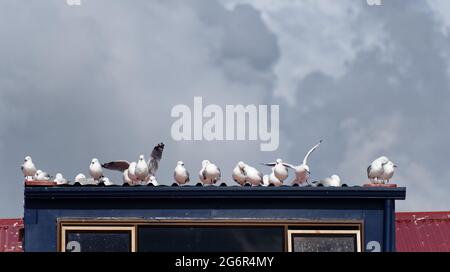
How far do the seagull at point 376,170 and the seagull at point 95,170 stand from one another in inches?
238

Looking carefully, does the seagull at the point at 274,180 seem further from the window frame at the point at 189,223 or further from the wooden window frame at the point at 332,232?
the wooden window frame at the point at 332,232

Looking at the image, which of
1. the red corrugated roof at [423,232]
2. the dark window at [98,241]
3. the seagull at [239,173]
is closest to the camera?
the dark window at [98,241]

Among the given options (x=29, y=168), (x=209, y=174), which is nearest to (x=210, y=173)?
(x=209, y=174)

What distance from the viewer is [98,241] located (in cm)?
3631

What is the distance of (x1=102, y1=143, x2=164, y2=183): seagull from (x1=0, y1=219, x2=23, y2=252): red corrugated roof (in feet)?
12.1

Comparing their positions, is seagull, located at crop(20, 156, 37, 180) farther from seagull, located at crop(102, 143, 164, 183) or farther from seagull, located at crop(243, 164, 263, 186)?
seagull, located at crop(243, 164, 263, 186)

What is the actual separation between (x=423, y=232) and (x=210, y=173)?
24.5ft

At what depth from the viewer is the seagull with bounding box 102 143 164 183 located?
38.9 meters

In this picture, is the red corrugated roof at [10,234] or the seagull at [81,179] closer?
the seagull at [81,179]

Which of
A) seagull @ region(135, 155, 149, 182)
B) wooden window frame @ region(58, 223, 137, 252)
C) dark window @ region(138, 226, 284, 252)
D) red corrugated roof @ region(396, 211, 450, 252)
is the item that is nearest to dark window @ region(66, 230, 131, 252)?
wooden window frame @ region(58, 223, 137, 252)

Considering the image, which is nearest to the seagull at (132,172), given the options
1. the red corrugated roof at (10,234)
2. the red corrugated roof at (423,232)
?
the red corrugated roof at (10,234)

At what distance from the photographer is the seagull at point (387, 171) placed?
3741 cm
